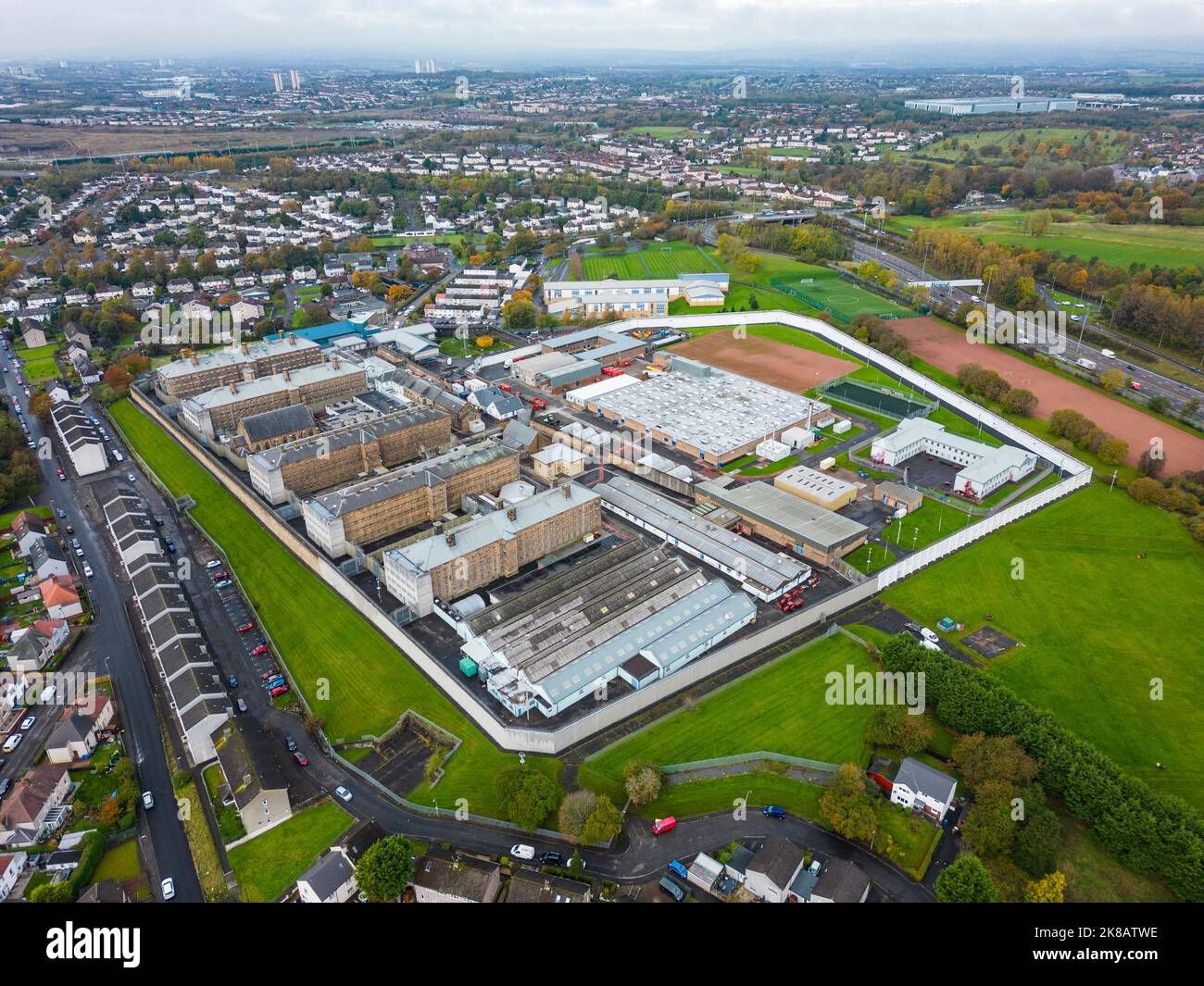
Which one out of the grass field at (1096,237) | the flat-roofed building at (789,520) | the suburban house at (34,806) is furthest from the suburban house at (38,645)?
the grass field at (1096,237)

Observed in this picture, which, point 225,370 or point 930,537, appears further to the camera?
point 225,370

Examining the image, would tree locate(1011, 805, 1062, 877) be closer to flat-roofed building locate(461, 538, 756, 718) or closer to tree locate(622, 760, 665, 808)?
tree locate(622, 760, 665, 808)

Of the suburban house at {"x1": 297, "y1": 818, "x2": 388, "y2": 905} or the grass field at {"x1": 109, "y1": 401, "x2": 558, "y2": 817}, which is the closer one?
the suburban house at {"x1": 297, "y1": 818, "x2": 388, "y2": 905}

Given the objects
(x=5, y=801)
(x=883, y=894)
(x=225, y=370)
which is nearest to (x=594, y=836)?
(x=883, y=894)

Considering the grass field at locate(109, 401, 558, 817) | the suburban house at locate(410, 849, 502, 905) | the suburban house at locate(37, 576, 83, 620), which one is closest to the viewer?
the suburban house at locate(410, 849, 502, 905)

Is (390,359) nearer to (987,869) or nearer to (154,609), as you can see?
(154,609)

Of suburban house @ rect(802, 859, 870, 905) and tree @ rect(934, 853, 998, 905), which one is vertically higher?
tree @ rect(934, 853, 998, 905)

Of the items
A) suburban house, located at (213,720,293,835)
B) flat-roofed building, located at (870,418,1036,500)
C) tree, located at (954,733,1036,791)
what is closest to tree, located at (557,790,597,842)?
suburban house, located at (213,720,293,835)
